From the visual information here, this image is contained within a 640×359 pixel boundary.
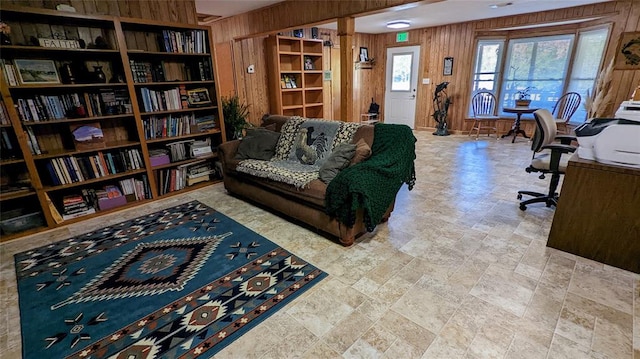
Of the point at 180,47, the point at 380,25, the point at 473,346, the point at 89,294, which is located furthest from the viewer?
the point at 380,25

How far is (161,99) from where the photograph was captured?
11.1 ft

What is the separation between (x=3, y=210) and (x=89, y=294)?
1.74 meters

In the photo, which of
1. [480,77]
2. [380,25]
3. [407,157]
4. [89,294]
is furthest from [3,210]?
[480,77]

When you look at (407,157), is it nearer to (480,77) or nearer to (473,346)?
(473,346)

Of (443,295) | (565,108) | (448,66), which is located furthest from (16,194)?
(565,108)

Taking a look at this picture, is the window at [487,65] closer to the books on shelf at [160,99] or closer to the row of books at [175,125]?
the row of books at [175,125]

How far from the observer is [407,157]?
2621mm

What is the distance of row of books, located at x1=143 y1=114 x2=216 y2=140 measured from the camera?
3365 mm

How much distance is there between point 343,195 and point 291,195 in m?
0.66

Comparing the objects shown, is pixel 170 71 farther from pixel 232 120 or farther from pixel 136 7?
pixel 232 120

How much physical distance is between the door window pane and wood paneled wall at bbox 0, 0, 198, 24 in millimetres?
5476

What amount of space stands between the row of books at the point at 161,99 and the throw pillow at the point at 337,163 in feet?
7.12

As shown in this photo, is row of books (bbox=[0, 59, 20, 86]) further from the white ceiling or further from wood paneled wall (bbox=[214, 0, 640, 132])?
wood paneled wall (bbox=[214, 0, 640, 132])

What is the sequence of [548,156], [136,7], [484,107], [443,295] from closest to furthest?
[443,295] → [548,156] → [136,7] → [484,107]
